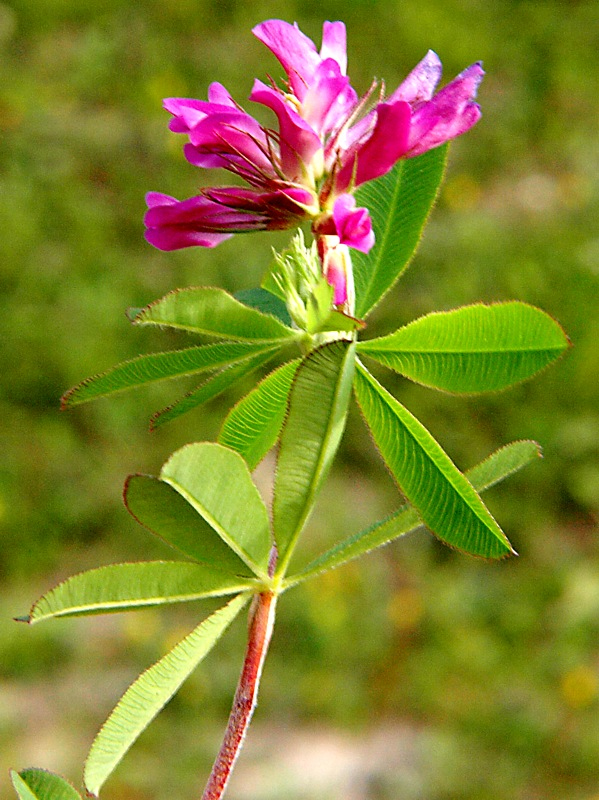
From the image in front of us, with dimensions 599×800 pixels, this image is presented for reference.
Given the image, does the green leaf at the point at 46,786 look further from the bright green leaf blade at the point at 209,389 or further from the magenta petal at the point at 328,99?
the magenta petal at the point at 328,99

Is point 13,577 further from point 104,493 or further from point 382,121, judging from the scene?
point 382,121

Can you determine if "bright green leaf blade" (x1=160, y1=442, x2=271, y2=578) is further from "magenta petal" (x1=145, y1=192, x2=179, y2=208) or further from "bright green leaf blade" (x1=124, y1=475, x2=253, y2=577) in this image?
"magenta petal" (x1=145, y1=192, x2=179, y2=208)

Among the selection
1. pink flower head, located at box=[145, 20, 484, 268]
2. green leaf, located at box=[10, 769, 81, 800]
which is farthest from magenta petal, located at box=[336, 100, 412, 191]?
green leaf, located at box=[10, 769, 81, 800]

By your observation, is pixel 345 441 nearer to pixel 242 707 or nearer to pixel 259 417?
pixel 259 417

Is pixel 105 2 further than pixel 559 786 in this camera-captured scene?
Yes

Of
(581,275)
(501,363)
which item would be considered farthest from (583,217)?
(501,363)

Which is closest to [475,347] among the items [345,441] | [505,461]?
[505,461]
